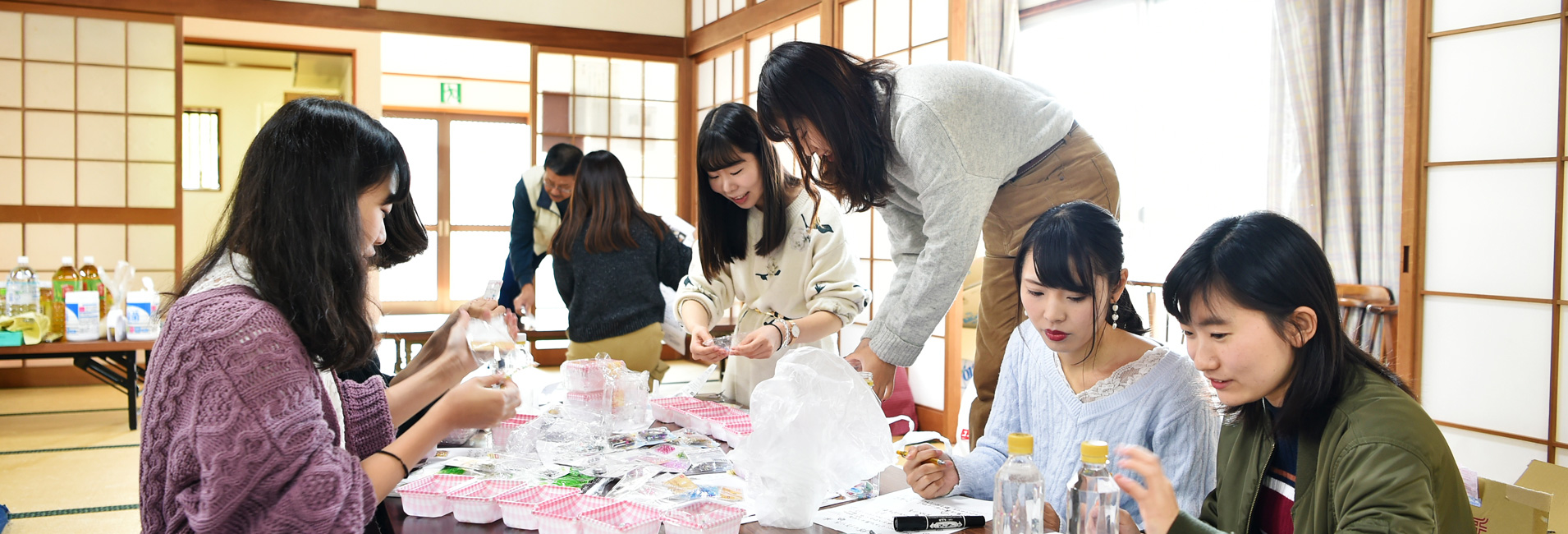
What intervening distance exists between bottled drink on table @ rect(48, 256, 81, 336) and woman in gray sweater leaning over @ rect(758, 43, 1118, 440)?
421 cm

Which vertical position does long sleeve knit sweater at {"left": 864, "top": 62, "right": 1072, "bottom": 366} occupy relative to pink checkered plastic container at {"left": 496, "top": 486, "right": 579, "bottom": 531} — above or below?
above

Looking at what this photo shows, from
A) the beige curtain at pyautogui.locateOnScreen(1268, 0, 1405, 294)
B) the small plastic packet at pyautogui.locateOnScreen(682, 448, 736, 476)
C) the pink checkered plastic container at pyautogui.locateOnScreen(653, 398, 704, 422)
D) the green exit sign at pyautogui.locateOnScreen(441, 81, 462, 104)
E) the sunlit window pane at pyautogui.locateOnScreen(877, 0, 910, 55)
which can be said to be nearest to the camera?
the small plastic packet at pyautogui.locateOnScreen(682, 448, 736, 476)

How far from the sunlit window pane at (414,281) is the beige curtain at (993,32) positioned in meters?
6.40

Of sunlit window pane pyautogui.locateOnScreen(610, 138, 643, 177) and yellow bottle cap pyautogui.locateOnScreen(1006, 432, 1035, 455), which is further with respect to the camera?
sunlit window pane pyautogui.locateOnScreen(610, 138, 643, 177)

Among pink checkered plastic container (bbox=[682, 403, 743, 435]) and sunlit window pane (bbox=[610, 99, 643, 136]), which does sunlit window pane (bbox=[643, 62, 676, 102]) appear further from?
pink checkered plastic container (bbox=[682, 403, 743, 435])

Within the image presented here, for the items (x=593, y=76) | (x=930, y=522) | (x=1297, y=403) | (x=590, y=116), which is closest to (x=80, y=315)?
(x=590, y=116)

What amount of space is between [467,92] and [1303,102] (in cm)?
732

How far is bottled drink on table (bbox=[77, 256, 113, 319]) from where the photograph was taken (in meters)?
4.49

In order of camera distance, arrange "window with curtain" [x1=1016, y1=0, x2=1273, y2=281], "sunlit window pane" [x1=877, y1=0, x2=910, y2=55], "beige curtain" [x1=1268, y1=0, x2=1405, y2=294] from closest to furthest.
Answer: "beige curtain" [x1=1268, y1=0, x2=1405, y2=294]
"window with curtain" [x1=1016, y1=0, x2=1273, y2=281]
"sunlit window pane" [x1=877, y1=0, x2=910, y2=55]

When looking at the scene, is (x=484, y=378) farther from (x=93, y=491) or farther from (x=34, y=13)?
(x=34, y=13)

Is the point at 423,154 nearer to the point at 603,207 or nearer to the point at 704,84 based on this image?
the point at 704,84

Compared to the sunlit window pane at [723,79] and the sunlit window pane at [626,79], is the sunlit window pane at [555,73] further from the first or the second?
the sunlit window pane at [723,79]

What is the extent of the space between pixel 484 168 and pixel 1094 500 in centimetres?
860

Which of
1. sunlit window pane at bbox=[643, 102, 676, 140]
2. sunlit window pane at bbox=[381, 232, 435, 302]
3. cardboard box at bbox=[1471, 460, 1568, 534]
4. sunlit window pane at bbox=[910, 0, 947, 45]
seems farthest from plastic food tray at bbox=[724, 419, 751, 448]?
sunlit window pane at bbox=[381, 232, 435, 302]
